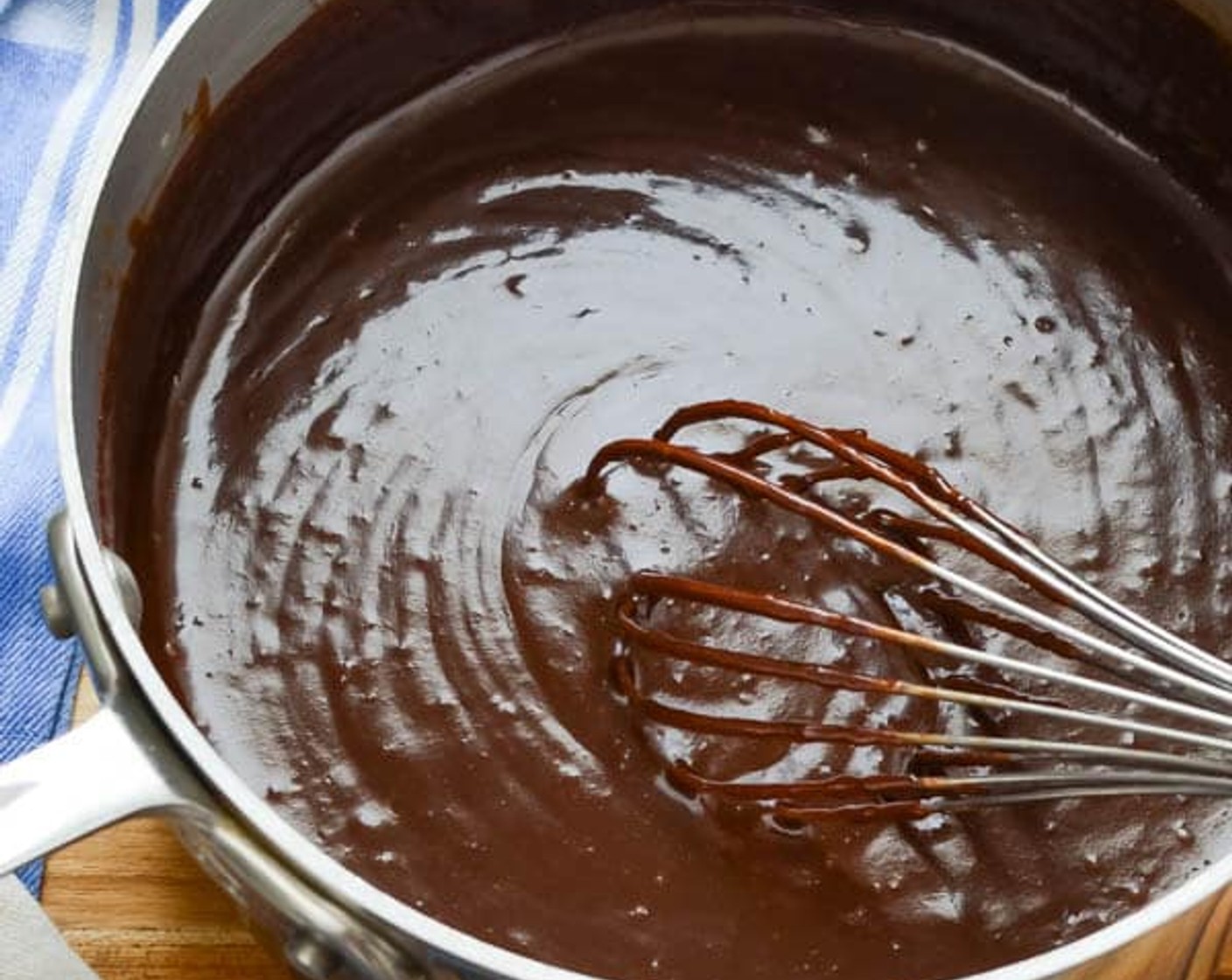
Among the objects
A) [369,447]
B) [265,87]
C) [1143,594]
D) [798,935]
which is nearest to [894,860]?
[798,935]

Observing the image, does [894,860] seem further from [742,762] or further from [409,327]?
[409,327]

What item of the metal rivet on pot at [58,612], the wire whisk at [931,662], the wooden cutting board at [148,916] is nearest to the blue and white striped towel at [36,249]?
the wooden cutting board at [148,916]

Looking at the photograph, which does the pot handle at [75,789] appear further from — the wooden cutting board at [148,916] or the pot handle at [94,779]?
the wooden cutting board at [148,916]

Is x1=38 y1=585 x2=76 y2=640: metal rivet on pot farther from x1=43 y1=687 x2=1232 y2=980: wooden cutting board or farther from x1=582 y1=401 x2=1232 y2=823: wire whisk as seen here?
x1=582 y1=401 x2=1232 y2=823: wire whisk

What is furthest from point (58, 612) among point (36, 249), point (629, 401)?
point (36, 249)

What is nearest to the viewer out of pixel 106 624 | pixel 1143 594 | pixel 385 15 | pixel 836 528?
pixel 106 624

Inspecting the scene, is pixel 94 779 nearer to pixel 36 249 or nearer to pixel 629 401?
pixel 629 401
